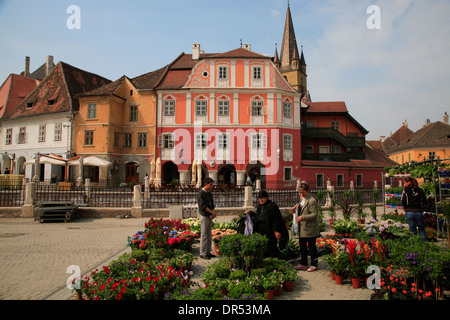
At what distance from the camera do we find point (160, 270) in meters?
5.01

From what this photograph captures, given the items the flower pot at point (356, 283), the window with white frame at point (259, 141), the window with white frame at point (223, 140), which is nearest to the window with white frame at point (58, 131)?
the window with white frame at point (223, 140)

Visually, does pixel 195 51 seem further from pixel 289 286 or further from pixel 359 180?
pixel 289 286

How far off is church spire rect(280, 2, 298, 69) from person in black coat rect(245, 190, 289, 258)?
65.1 meters

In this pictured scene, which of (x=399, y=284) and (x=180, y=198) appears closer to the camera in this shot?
(x=399, y=284)

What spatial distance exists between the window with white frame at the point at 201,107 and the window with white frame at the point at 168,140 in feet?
12.3

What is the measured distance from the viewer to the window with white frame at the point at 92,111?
31.5 m

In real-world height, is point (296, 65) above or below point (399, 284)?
above

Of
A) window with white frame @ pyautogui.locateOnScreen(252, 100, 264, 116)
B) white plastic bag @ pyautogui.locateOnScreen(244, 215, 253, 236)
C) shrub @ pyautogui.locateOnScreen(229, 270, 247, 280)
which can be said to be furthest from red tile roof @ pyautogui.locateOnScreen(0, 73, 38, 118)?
shrub @ pyautogui.locateOnScreen(229, 270, 247, 280)

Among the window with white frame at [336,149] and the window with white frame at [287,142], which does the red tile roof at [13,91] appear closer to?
the window with white frame at [287,142]

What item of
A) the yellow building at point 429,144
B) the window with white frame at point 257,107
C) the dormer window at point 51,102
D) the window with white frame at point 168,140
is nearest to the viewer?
the window with white frame at point 257,107

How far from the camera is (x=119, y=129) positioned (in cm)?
3281
